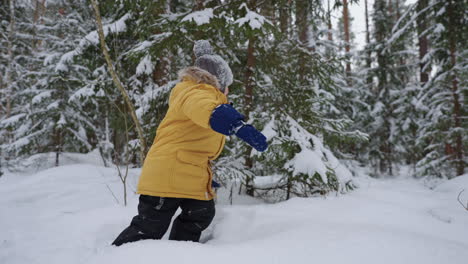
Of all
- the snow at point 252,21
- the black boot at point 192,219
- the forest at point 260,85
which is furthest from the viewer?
the forest at point 260,85

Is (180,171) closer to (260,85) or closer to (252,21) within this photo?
(252,21)

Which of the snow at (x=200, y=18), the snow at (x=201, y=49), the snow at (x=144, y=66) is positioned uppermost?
the snow at (x=200, y=18)

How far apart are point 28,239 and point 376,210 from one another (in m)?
3.71

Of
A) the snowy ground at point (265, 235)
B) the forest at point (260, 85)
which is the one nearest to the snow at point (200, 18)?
the forest at point (260, 85)

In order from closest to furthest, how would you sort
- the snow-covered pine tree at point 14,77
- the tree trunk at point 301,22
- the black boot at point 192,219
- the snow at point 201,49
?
1. the black boot at point 192,219
2. the snow at point 201,49
3. the tree trunk at point 301,22
4. the snow-covered pine tree at point 14,77

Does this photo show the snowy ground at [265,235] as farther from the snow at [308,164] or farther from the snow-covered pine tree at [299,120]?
the snow-covered pine tree at [299,120]

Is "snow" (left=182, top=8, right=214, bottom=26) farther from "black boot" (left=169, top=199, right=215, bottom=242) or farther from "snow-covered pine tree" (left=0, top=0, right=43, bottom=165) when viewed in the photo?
"snow-covered pine tree" (left=0, top=0, right=43, bottom=165)

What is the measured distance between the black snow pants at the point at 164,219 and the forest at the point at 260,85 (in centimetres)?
178

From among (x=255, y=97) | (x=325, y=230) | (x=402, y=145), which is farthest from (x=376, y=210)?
(x=402, y=145)

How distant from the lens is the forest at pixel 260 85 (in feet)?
14.6

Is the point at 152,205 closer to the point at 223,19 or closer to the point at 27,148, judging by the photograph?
the point at 223,19

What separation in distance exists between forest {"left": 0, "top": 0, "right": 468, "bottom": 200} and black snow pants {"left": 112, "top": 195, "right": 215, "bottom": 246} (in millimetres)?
1779

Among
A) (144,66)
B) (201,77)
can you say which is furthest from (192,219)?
(144,66)

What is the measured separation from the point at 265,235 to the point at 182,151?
1.06m
